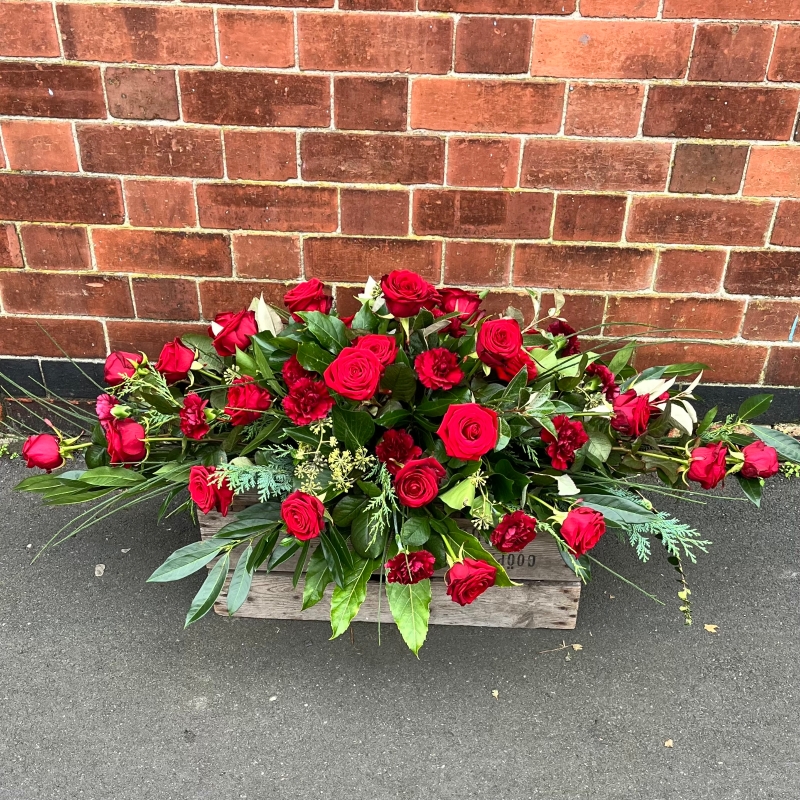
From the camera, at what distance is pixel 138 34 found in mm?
1850

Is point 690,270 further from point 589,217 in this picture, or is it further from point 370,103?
point 370,103

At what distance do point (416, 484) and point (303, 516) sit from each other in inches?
8.9

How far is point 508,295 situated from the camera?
2.14 m

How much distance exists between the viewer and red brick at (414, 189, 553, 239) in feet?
6.58

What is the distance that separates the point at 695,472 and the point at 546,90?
3.56ft

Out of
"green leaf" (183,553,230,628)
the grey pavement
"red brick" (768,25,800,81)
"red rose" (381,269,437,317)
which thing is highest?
"red brick" (768,25,800,81)

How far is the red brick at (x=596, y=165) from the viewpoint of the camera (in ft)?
6.36

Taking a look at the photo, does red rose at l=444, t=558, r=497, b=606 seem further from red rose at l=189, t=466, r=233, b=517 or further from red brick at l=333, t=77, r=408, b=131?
red brick at l=333, t=77, r=408, b=131

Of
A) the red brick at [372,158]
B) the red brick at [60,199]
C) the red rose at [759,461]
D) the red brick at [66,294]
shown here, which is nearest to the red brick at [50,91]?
the red brick at [60,199]

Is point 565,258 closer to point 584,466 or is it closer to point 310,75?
point 584,466

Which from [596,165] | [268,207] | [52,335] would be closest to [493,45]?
[596,165]

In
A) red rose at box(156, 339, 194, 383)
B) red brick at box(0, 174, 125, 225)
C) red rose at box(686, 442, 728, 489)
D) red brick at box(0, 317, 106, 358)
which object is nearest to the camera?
red rose at box(686, 442, 728, 489)

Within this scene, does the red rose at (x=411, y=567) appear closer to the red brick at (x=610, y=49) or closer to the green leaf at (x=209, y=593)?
the green leaf at (x=209, y=593)

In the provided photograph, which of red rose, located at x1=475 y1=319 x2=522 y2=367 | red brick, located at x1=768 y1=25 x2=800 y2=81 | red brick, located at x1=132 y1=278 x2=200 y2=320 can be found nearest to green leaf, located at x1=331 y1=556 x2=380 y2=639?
red rose, located at x1=475 y1=319 x2=522 y2=367
